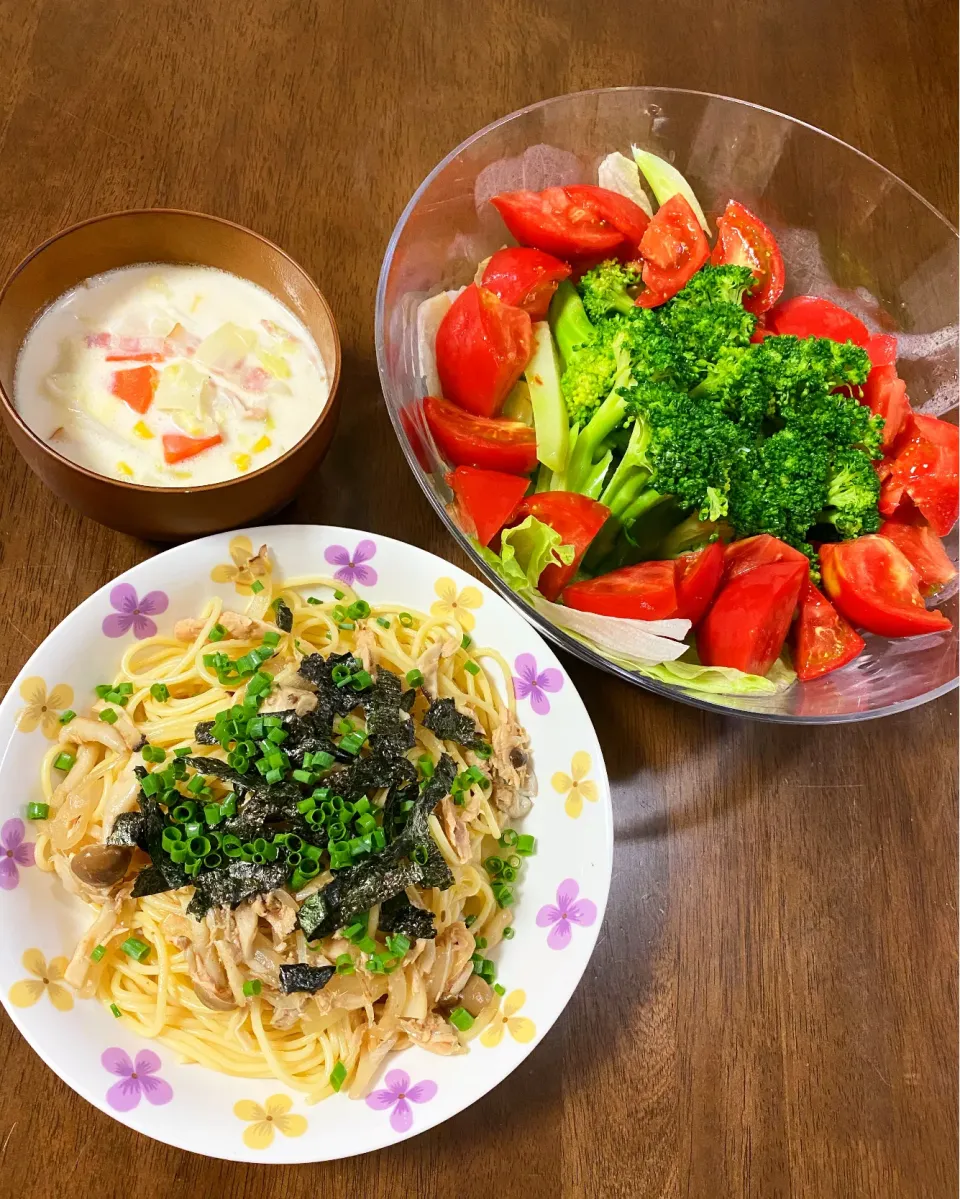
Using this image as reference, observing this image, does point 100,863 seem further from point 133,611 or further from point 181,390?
point 181,390

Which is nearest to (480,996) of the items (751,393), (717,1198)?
(717,1198)

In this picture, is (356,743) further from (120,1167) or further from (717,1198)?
(717,1198)

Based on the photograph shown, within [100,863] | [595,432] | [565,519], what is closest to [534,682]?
[565,519]

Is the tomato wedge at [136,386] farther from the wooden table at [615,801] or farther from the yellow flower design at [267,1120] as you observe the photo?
the yellow flower design at [267,1120]

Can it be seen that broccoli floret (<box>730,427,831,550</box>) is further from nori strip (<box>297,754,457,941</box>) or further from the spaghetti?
nori strip (<box>297,754,457,941</box>)

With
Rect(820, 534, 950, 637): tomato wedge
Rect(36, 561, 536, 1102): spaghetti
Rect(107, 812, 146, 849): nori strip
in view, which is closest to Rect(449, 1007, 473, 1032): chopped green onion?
Rect(36, 561, 536, 1102): spaghetti

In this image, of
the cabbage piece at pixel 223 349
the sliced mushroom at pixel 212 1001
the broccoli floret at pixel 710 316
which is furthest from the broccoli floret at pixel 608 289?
the sliced mushroom at pixel 212 1001
